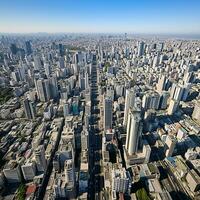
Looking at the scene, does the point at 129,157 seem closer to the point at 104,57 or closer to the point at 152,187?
the point at 152,187

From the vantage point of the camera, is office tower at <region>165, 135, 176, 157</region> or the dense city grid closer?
the dense city grid

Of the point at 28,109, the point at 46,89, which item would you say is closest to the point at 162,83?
the point at 46,89

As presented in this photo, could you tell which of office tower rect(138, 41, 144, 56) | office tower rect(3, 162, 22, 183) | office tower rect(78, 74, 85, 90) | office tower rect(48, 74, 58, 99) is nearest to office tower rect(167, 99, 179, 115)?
office tower rect(78, 74, 85, 90)

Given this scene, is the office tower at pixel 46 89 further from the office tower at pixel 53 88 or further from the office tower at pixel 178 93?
the office tower at pixel 178 93

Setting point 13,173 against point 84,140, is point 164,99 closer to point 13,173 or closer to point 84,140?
point 84,140

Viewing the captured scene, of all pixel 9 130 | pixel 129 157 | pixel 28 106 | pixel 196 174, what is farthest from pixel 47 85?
pixel 196 174

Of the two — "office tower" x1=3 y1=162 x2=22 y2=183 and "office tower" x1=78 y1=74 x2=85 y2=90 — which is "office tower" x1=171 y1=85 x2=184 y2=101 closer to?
"office tower" x1=78 y1=74 x2=85 y2=90

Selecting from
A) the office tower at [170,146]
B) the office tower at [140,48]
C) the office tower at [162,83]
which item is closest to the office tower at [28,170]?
the office tower at [170,146]
